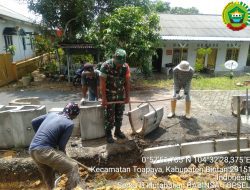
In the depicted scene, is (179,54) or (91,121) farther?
(179,54)

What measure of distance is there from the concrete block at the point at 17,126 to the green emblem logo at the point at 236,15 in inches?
537

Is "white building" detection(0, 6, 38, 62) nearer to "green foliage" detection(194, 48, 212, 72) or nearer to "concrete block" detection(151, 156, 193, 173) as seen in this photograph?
"green foliage" detection(194, 48, 212, 72)

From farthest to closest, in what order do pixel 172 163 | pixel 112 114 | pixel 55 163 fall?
pixel 112 114 → pixel 172 163 → pixel 55 163

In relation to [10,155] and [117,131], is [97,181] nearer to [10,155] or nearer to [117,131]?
[117,131]

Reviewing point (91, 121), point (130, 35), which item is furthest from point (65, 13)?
point (91, 121)

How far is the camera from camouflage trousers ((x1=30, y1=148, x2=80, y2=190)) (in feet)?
11.0

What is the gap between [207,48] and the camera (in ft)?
52.2

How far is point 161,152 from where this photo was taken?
15.9ft

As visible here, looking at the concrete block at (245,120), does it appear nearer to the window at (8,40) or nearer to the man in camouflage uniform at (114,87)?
the man in camouflage uniform at (114,87)

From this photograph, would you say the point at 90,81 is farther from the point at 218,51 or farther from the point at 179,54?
the point at 218,51

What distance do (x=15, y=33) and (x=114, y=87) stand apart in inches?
544

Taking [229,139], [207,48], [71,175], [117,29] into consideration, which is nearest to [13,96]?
[117,29]

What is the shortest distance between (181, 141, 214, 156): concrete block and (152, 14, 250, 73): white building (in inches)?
412

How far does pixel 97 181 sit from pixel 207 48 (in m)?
13.8
